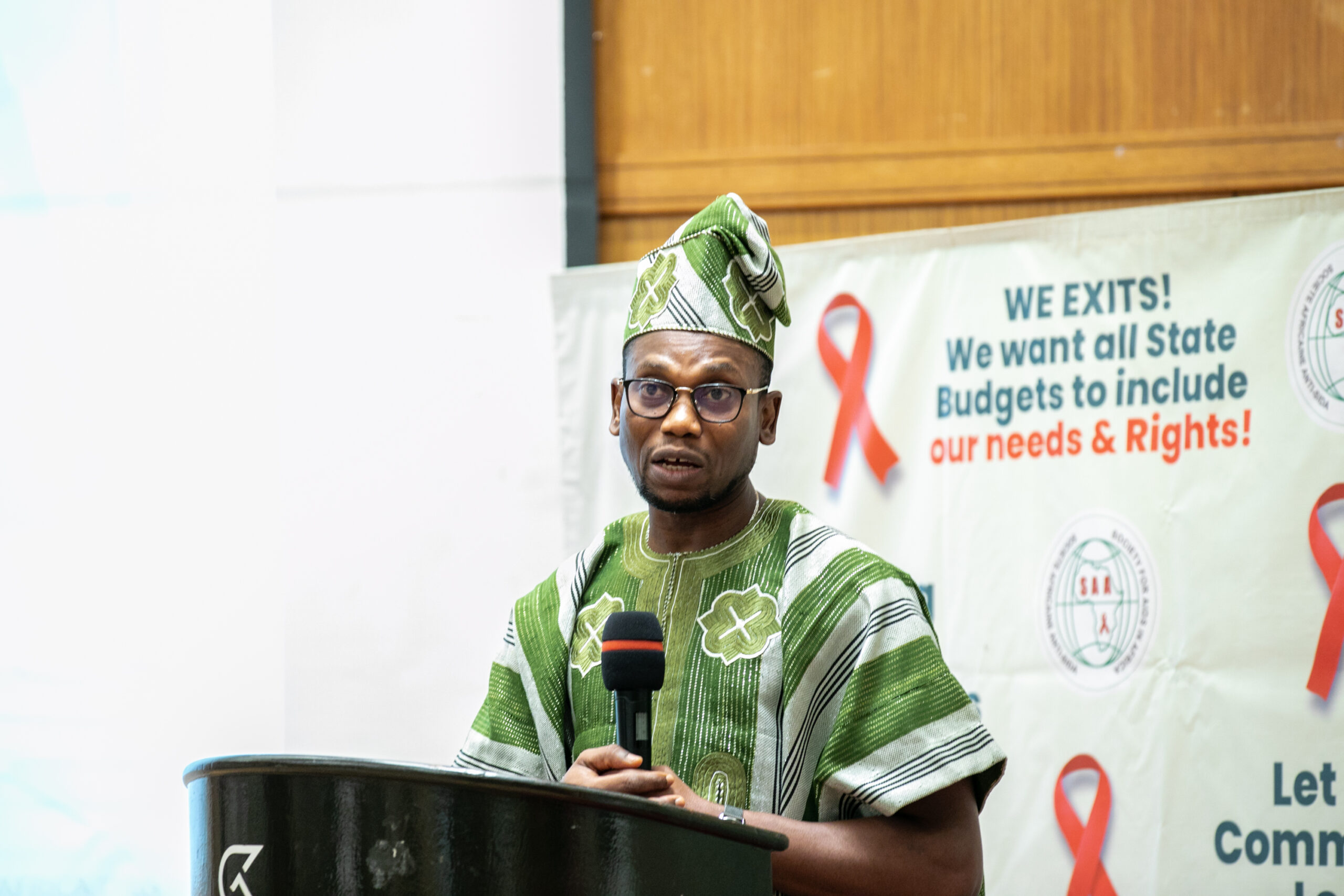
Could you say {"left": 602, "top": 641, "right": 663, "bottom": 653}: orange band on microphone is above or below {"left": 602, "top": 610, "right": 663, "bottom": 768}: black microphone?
above

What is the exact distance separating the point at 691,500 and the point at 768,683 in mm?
236

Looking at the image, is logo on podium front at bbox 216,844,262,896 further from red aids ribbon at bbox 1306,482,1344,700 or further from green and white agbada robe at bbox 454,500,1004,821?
red aids ribbon at bbox 1306,482,1344,700

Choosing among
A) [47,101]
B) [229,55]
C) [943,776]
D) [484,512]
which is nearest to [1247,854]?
[943,776]

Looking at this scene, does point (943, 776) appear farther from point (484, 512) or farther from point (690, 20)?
point (690, 20)

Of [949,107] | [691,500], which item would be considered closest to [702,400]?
[691,500]

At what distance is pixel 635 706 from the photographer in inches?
51.6

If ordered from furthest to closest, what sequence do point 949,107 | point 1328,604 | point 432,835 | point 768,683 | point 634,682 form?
1. point 949,107
2. point 1328,604
3. point 768,683
4. point 634,682
5. point 432,835

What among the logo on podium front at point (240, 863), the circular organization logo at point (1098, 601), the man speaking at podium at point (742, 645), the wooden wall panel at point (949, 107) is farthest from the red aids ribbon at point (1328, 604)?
the logo on podium front at point (240, 863)

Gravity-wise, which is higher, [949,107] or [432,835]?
[949,107]

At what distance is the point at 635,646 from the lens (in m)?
1.31

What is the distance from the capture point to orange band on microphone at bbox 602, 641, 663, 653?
4.29 feet

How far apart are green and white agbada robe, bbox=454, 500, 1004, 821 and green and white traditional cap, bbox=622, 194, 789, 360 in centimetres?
24

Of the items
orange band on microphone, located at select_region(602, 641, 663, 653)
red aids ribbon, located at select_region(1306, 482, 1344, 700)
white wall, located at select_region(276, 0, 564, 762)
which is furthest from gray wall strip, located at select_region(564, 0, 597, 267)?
Answer: orange band on microphone, located at select_region(602, 641, 663, 653)

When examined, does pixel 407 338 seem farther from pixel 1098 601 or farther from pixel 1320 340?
pixel 1320 340
